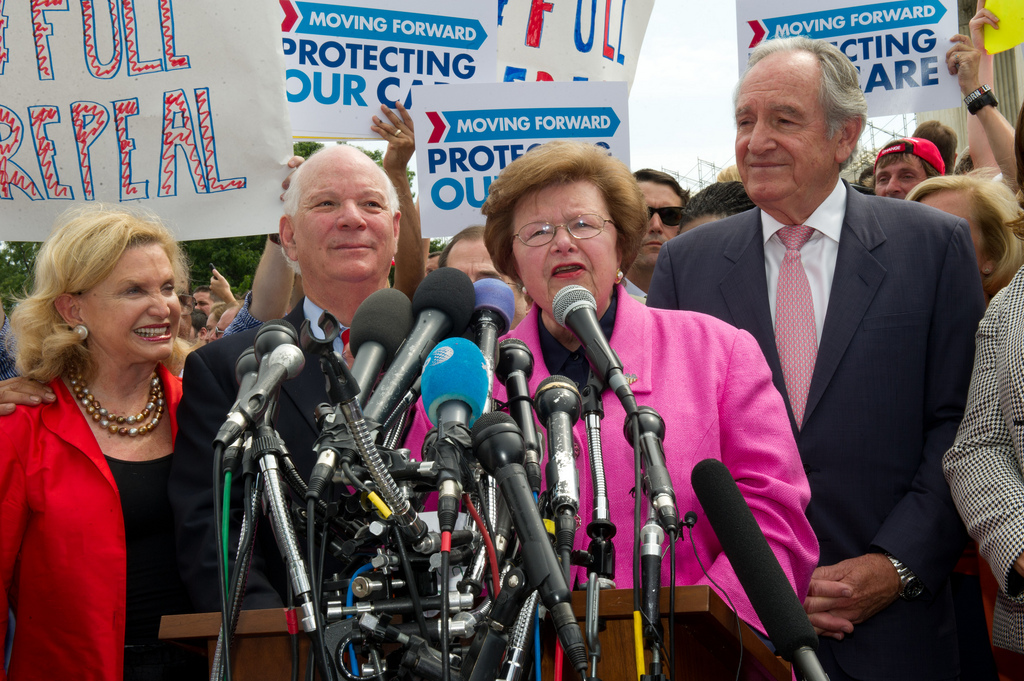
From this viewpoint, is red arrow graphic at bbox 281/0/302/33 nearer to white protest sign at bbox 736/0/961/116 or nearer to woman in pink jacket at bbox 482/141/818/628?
white protest sign at bbox 736/0/961/116

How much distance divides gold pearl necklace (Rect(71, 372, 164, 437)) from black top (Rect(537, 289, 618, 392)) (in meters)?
1.51

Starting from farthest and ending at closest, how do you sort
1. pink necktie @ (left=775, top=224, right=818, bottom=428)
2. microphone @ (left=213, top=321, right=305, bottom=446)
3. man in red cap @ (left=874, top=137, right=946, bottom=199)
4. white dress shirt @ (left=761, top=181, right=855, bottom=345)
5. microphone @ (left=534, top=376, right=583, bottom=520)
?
man in red cap @ (left=874, top=137, right=946, bottom=199), white dress shirt @ (left=761, top=181, right=855, bottom=345), pink necktie @ (left=775, top=224, right=818, bottom=428), microphone @ (left=213, top=321, right=305, bottom=446), microphone @ (left=534, top=376, right=583, bottom=520)

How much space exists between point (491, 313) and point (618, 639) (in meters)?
0.72

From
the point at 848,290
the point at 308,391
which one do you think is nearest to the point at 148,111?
the point at 308,391

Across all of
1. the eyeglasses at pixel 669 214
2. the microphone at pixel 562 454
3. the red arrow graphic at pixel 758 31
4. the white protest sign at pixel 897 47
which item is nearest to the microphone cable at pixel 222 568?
the microphone at pixel 562 454

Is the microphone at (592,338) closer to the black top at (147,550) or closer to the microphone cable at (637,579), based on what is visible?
the microphone cable at (637,579)

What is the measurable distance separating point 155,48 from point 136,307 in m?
1.67

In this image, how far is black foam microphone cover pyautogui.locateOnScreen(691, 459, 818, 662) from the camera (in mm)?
1631

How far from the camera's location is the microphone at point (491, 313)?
6.70 feet

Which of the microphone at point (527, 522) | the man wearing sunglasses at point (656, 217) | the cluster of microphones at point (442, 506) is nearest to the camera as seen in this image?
the microphone at point (527, 522)

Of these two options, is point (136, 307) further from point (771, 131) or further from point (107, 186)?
point (771, 131)

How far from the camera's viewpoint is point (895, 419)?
317cm

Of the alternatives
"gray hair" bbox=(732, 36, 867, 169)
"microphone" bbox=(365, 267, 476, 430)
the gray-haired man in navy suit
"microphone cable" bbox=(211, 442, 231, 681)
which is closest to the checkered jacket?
the gray-haired man in navy suit

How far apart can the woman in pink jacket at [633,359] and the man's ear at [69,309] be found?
1.59 m
